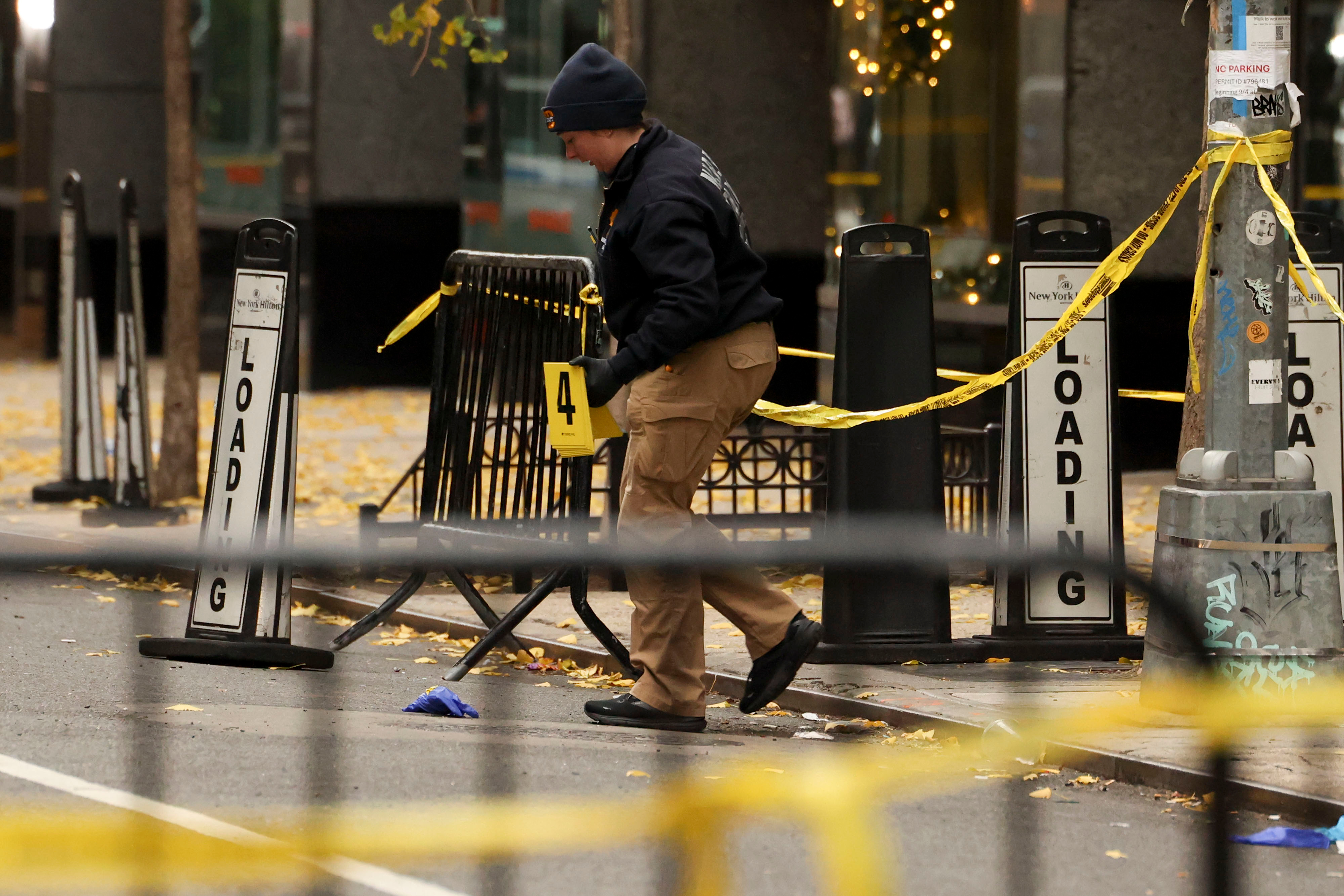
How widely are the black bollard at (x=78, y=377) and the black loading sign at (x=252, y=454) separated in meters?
4.59

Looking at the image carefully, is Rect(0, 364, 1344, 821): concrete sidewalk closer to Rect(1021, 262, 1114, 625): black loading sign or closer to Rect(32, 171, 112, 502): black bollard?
Rect(32, 171, 112, 502): black bollard

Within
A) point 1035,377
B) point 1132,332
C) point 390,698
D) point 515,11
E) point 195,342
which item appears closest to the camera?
point 390,698

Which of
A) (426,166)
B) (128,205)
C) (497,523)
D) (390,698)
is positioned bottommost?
(390,698)

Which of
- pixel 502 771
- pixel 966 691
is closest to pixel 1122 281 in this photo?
pixel 966 691

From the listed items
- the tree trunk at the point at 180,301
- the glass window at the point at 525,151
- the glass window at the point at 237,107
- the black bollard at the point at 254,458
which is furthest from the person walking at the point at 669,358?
the glass window at the point at 237,107

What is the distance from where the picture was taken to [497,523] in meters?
7.73

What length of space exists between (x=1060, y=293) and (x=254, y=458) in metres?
3.02

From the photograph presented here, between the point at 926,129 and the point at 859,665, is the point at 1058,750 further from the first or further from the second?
the point at 926,129

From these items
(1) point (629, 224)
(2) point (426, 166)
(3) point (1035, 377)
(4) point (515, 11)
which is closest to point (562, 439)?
(1) point (629, 224)

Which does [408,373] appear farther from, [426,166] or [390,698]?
[390,698]

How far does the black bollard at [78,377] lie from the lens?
39.0 ft

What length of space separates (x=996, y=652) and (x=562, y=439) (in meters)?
2.02

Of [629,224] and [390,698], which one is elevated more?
→ [629,224]

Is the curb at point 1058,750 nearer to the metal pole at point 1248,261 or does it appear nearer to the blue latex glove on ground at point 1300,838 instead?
the blue latex glove on ground at point 1300,838
